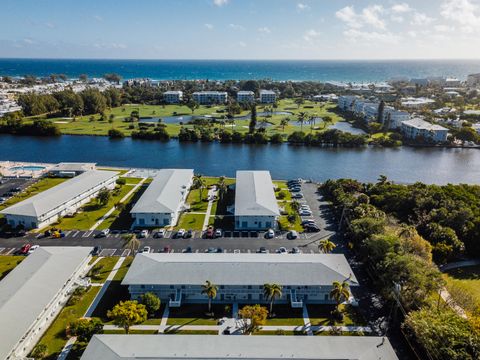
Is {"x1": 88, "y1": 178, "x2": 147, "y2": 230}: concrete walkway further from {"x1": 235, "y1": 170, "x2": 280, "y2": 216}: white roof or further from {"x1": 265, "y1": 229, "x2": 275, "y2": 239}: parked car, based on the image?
{"x1": 265, "y1": 229, "x2": 275, "y2": 239}: parked car

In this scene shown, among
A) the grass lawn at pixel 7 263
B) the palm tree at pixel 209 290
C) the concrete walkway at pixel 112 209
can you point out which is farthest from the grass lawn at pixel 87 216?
the palm tree at pixel 209 290

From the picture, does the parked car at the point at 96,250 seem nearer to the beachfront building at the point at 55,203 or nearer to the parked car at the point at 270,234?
the beachfront building at the point at 55,203

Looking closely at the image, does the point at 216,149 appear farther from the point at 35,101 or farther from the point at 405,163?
the point at 35,101

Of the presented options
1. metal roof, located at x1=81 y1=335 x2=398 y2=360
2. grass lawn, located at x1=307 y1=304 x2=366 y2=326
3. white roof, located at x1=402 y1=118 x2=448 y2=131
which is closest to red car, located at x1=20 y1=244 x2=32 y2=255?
metal roof, located at x1=81 y1=335 x2=398 y2=360

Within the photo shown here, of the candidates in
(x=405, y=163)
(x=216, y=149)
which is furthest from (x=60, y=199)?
(x=405, y=163)

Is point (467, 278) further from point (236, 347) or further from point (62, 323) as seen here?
point (62, 323)
